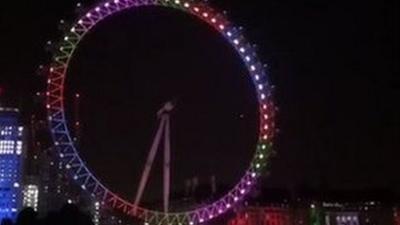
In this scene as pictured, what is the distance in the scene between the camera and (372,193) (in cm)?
9381

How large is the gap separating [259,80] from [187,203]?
50776 millimetres

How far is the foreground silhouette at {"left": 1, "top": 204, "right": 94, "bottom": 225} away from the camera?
10.1 metres

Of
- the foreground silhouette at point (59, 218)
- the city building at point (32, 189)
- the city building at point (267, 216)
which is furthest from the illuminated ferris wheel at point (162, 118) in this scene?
the city building at point (32, 189)

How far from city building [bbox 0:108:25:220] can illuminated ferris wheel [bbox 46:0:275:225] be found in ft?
161

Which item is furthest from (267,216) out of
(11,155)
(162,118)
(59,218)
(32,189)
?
(59,218)

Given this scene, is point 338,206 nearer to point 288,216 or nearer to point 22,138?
point 288,216

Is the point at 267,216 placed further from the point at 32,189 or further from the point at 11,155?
the point at 32,189

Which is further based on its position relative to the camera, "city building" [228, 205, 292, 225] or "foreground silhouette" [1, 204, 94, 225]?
"city building" [228, 205, 292, 225]

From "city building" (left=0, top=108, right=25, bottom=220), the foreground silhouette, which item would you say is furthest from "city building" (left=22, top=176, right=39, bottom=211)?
the foreground silhouette

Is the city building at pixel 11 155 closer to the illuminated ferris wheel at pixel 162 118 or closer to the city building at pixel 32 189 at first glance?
the city building at pixel 32 189

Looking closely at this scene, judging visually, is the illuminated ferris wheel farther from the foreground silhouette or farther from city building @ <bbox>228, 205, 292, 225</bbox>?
city building @ <bbox>228, 205, 292, 225</bbox>

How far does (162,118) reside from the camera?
34.2m

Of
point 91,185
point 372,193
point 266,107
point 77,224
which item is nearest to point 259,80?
point 266,107

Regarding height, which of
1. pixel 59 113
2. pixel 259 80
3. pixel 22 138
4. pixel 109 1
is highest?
pixel 22 138
